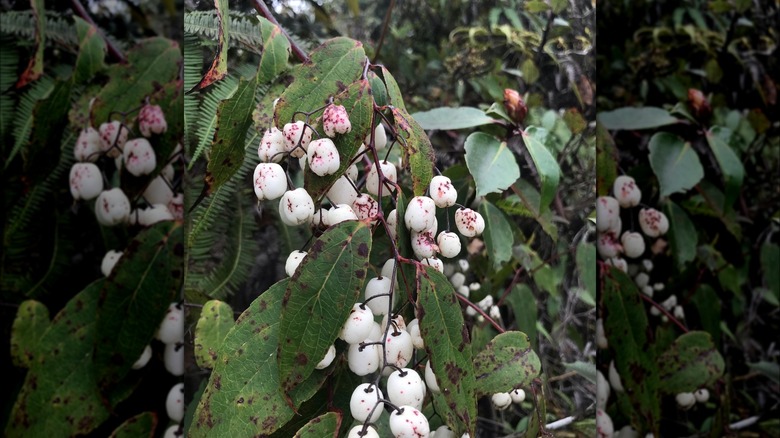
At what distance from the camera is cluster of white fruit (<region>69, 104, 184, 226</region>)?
0.48 metres

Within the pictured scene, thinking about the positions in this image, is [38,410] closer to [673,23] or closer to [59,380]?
[59,380]

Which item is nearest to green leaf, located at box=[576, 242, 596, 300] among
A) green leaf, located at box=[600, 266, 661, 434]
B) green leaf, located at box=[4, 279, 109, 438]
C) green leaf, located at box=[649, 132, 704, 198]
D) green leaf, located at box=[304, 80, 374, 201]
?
green leaf, located at box=[600, 266, 661, 434]

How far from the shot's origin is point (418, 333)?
0.39 metres

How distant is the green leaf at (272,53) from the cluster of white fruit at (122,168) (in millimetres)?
116

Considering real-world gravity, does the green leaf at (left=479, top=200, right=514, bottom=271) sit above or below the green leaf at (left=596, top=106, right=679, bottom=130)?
above

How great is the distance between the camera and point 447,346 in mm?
375

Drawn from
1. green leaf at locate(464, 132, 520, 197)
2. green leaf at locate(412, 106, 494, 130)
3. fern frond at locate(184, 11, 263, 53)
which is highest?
fern frond at locate(184, 11, 263, 53)

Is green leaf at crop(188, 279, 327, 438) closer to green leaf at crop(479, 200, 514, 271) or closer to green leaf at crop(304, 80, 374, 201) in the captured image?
green leaf at crop(304, 80, 374, 201)

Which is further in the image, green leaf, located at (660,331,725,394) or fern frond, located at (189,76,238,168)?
green leaf, located at (660,331,725,394)

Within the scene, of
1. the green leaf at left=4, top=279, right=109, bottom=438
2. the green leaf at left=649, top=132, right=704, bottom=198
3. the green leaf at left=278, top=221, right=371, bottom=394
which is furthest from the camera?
the green leaf at left=649, top=132, right=704, bottom=198

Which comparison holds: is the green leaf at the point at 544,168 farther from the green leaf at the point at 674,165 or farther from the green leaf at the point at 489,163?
the green leaf at the point at 674,165

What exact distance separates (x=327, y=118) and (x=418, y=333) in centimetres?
13

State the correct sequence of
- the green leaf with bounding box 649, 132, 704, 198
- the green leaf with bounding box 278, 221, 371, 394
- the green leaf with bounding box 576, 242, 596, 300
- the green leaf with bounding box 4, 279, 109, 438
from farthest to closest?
the green leaf with bounding box 649, 132, 704, 198 < the green leaf with bounding box 576, 242, 596, 300 < the green leaf with bounding box 4, 279, 109, 438 < the green leaf with bounding box 278, 221, 371, 394

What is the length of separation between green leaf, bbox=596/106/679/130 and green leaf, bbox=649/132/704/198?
0.05m
